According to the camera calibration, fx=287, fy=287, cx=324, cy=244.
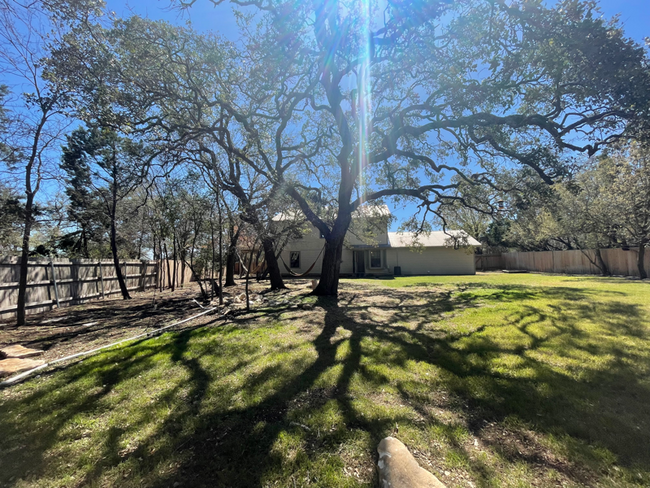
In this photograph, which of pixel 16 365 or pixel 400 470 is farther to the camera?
pixel 16 365

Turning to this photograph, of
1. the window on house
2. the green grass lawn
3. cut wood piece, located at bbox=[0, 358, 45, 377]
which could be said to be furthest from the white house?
cut wood piece, located at bbox=[0, 358, 45, 377]

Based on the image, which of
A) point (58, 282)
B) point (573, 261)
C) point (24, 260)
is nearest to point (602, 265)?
point (573, 261)

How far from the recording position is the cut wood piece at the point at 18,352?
4.20 metres

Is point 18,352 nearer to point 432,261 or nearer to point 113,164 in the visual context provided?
point 113,164

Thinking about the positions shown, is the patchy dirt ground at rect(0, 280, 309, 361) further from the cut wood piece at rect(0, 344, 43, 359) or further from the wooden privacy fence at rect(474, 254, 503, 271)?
the wooden privacy fence at rect(474, 254, 503, 271)

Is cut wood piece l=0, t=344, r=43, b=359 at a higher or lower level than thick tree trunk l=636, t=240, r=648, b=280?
lower

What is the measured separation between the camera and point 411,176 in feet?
37.1

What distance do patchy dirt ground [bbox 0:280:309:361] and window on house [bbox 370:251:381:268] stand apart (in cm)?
1430

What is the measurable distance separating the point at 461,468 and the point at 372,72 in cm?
893

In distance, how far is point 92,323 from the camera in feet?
21.3

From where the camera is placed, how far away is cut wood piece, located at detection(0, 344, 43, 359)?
4195 millimetres

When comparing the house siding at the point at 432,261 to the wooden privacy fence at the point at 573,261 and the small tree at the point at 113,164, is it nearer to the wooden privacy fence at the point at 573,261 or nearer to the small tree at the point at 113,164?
the wooden privacy fence at the point at 573,261

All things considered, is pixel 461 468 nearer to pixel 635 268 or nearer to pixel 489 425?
pixel 489 425

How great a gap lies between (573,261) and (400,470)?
26.6 metres
